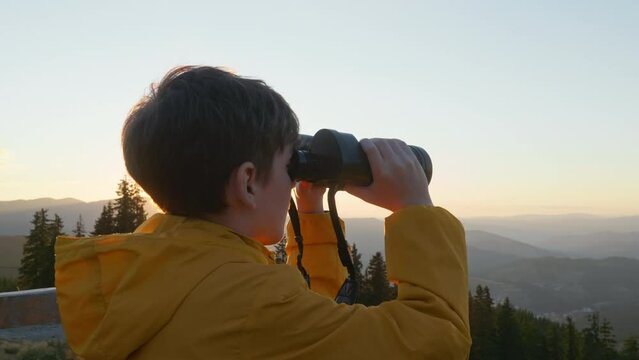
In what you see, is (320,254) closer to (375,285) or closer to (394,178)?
(394,178)

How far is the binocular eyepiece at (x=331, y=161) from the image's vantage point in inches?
58.1

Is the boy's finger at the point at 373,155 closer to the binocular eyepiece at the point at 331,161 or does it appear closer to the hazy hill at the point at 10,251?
the binocular eyepiece at the point at 331,161

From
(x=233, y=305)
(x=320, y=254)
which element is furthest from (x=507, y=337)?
(x=233, y=305)

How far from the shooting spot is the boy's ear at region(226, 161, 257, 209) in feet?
4.41

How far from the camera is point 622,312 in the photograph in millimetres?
110250

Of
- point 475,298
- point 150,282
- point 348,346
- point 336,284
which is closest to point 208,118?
point 150,282

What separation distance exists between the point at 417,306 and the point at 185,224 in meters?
0.49

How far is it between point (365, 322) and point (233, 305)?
239mm

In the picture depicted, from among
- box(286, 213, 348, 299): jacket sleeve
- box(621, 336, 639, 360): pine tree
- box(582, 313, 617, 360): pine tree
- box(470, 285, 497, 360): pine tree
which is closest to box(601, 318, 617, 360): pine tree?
box(582, 313, 617, 360): pine tree

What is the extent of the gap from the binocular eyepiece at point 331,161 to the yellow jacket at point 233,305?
0.23m

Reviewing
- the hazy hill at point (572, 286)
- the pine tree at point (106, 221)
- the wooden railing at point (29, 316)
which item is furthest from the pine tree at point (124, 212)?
the hazy hill at point (572, 286)

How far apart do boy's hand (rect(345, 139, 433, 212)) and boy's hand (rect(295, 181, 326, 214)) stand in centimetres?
54

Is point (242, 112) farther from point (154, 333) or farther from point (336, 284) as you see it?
point (336, 284)

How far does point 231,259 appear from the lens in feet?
4.06
